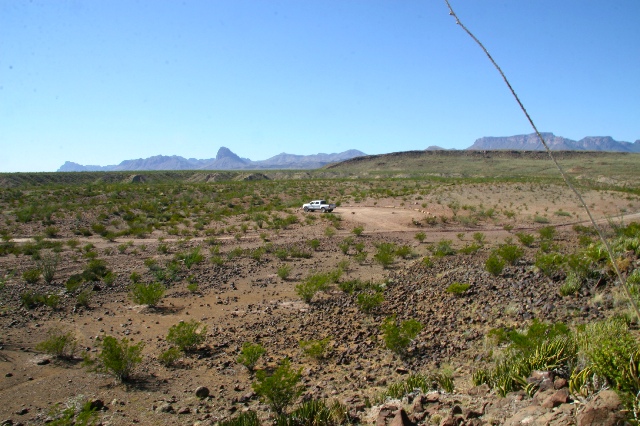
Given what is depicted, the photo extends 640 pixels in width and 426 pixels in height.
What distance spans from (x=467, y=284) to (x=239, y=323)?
6.90 metres

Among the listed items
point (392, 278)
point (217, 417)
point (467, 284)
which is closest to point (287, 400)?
point (217, 417)

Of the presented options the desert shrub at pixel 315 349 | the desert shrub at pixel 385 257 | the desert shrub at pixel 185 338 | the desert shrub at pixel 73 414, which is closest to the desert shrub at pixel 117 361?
the desert shrub at pixel 73 414

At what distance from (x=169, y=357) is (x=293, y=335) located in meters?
3.22

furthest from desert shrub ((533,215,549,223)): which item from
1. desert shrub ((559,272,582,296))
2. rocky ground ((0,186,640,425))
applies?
desert shrub ((559,272,582,296))

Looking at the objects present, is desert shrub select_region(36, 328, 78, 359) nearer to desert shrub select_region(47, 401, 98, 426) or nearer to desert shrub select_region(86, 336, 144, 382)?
desert shrub select_region(86, 336, 144, 382)

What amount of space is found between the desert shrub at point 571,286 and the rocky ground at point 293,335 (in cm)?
18

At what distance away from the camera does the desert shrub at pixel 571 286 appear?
11516 mm

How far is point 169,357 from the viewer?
9812mm

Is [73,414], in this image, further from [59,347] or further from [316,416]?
[316,416]

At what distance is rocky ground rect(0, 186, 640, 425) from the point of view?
268 inches

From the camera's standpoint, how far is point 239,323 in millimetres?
12609

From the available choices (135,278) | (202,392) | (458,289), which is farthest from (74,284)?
(458,289)

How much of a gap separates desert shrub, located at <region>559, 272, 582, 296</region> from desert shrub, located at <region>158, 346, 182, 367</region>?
384 inches

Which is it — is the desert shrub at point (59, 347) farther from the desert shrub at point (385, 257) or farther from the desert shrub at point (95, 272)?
the desert shrub at point (385, 257)
